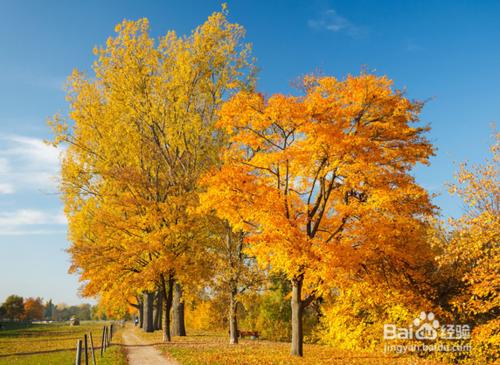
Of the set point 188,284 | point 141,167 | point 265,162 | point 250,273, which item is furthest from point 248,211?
point 141,167

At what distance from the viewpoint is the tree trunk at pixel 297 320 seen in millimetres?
19141

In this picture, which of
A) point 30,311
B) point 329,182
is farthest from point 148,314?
point 30,311

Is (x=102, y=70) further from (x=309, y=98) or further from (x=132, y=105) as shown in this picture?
(x=309, y=98)

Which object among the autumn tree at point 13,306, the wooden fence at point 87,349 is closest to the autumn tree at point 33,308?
the autumn tree at point 13,306

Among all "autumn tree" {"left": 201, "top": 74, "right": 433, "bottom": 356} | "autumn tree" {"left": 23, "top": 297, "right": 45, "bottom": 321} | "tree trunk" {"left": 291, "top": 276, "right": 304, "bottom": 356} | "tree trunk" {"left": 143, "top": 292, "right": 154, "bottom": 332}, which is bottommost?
"autumn tree" {"left": 23, "top": 297, "right": 45, "bottom": 321}

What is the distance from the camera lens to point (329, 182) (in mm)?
20766

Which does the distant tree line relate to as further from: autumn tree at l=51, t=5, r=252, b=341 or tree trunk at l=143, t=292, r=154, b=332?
autumn tree at l=51, t=5, r=252, b=341

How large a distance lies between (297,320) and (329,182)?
6.41m

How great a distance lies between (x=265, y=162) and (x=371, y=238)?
554cm

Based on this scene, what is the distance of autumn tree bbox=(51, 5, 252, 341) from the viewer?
25.2 m

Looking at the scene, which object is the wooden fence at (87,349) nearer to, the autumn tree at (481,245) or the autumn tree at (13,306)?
the autumn tree at (481,245)

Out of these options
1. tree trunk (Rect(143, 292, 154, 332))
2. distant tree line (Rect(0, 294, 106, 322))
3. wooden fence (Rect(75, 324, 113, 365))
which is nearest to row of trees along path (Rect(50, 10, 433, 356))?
wooden fence (Rect(75, 324, 113, 365))
